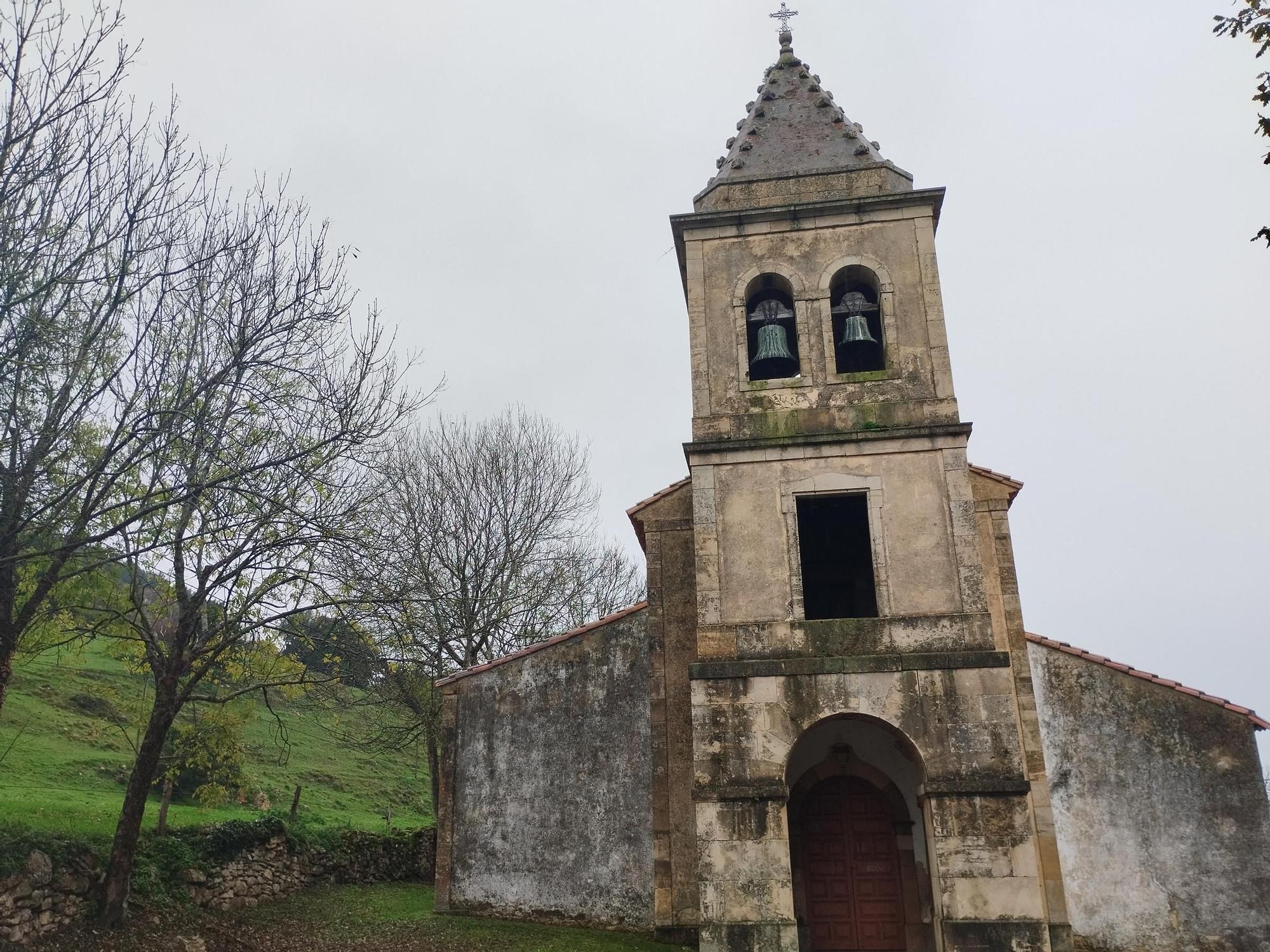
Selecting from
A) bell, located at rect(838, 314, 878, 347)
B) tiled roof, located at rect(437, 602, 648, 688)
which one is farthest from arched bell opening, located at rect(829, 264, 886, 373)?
tiled roof, located at rect(437, 602, 648, 688)

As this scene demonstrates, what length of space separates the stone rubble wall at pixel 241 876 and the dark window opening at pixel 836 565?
10254mm

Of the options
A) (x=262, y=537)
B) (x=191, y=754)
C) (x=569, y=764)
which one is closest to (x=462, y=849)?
(x=569, y=764)

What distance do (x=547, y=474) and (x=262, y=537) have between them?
13.7 m

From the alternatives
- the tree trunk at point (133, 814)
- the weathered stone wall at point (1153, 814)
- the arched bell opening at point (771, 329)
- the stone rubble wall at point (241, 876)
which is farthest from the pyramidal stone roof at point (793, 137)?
the stone rubble wall at point (241, 876)

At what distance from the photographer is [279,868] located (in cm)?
1736

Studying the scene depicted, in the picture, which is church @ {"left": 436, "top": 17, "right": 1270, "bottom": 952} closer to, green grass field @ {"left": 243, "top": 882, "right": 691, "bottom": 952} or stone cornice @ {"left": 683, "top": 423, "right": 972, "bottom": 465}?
stone cornice @ {"left": 683, "top": 423, "right": 972, "bottom": 465}

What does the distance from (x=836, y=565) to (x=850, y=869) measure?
4614 millimetres

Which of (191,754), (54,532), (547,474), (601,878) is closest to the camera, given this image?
(54,532)

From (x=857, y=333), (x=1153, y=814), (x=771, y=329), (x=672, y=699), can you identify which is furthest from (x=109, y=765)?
(x=1153, y=814)

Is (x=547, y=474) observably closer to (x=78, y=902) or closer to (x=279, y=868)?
(x=279, y=868)

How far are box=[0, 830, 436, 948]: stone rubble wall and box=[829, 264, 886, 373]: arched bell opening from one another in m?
12.1

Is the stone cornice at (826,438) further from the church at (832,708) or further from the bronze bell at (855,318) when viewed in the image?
the bronze bell at (855,318)

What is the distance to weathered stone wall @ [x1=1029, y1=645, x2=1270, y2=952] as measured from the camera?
13117mm

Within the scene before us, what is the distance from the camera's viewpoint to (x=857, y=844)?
45.6 feet
